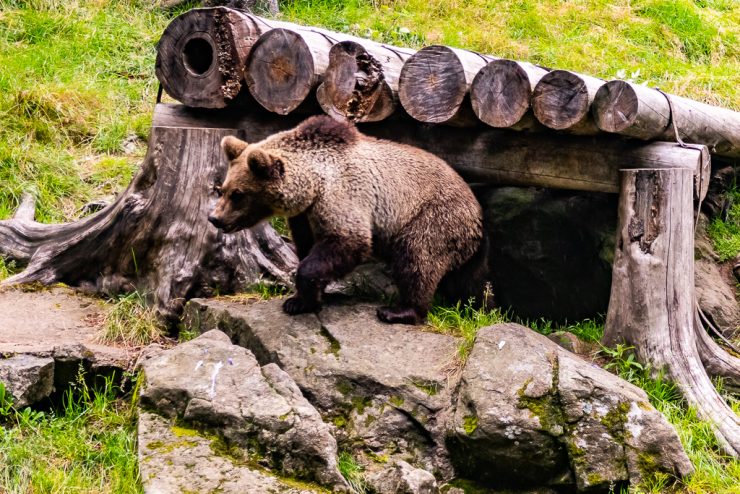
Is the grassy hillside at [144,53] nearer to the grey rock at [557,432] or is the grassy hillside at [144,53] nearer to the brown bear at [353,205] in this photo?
the brown bear at [353,205]

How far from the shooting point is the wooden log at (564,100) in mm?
4812

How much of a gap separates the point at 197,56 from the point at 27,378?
269 cm

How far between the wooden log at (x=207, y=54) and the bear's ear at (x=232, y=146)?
54 centimetres

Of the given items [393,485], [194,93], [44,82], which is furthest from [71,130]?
[393,485]

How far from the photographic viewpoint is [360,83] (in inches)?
212

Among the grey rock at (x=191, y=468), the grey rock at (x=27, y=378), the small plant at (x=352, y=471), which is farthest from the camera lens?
the grey rock at (x=27, y=378)

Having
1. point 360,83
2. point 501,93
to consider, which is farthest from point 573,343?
point 360,83

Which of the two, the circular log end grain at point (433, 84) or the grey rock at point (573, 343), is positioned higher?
the circular log end grain at point (433, 84)

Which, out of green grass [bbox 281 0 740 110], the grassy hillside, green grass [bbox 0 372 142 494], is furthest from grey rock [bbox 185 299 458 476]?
green grass [bbox 281 0 740 110]

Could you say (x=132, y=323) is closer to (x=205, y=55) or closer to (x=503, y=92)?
Answer: (x=205, y=55)

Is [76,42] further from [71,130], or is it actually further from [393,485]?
[393,485]

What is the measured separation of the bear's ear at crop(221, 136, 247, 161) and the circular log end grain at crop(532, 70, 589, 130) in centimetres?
194

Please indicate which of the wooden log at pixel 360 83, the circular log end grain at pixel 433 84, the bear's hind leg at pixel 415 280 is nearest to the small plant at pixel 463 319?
the bear's hind leg at pixel 415 280

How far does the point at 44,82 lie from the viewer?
890 centimetres
